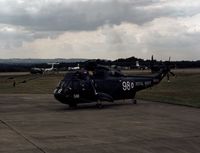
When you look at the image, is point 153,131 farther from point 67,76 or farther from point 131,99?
point 131,99

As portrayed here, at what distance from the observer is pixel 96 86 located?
21.9 metres

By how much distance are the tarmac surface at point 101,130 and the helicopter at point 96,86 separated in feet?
→ 2.30

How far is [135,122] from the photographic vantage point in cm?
1575

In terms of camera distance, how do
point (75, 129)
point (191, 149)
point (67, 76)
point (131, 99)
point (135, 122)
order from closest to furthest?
point (191, 149) < point (75, 129) < point (135, 122) < point (67, 76) < point (131, 99)

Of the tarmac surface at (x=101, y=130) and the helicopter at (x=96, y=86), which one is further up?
the helicopter at (x=96, y=86)

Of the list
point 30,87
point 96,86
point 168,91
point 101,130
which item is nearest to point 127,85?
point 96,86

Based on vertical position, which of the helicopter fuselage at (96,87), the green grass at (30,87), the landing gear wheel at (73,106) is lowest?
the green grass at (30,87)

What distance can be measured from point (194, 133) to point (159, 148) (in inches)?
104

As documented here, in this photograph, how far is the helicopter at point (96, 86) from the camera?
831 inches

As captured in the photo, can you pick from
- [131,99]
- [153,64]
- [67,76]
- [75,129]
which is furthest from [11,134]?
[153,64]

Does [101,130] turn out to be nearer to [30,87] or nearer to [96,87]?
[96,87]

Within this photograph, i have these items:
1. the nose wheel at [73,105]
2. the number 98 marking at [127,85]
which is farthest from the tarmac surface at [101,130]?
the number 98 marking at [127,85]

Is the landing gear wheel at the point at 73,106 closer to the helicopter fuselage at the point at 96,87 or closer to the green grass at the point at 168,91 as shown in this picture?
the helicopter fuselage at the point at 96,87

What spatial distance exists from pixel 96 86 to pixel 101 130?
813cm
